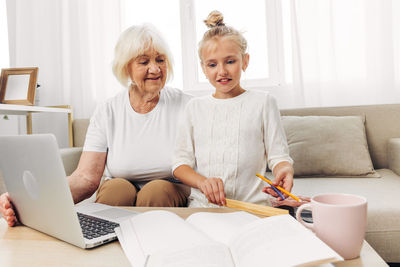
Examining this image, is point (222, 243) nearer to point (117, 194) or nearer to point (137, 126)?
point (117, 194)

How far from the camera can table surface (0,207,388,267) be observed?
56 centimetres

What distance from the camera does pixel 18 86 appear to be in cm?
238

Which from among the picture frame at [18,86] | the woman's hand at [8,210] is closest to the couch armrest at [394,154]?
the woman's hand at [8,210]

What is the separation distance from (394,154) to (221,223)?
4.87 feet

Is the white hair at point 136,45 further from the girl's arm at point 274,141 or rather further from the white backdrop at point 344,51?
the white backdrop at point 344,51

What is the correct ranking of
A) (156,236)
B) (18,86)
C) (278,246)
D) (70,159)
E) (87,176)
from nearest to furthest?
(278,246) < (156,236) < (87,176) < (70,159) < (18,86)

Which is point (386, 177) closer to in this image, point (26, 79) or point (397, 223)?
point (397, 223)

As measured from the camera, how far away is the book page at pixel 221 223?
1.97ft

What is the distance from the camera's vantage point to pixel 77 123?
7.77 feet

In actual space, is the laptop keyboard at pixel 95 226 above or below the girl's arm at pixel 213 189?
below

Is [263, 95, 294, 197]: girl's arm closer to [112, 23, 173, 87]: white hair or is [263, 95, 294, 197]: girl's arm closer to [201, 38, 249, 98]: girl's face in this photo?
[201, 38, 249, 98]: girl's face

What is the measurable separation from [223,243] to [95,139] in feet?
3.12

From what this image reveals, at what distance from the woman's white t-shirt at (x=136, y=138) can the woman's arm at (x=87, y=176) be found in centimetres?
3

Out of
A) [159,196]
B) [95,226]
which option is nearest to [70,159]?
[159,196]
